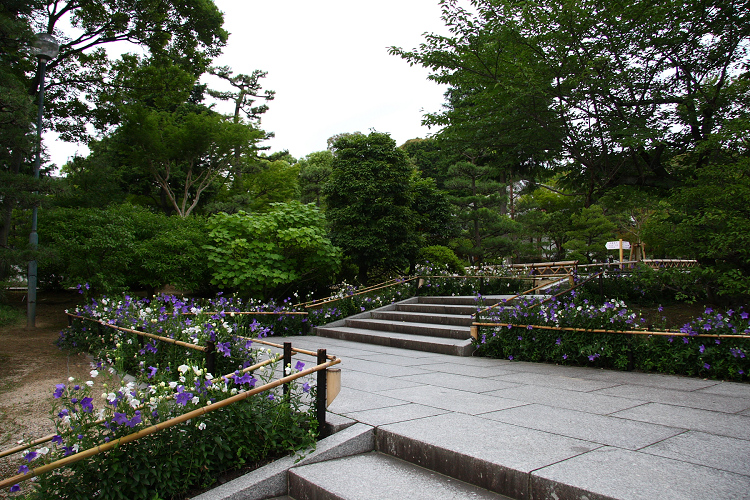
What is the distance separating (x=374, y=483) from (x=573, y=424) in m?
1.51

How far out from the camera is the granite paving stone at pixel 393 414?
3.24 meters

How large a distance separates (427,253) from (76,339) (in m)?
8.83

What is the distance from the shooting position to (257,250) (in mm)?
10289

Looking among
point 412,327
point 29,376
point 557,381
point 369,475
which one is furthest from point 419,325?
point 29,376

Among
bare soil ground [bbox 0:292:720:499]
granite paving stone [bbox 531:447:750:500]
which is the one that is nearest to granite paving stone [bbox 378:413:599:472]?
granite paving stone [bbox 531:447:750:500]

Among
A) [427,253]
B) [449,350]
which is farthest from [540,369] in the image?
[427,253]

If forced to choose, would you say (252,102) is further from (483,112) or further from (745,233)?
(745,233)

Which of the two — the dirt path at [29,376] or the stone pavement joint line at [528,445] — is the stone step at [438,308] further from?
the dirt path at [29,376]

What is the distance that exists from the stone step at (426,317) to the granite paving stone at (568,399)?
137 inches

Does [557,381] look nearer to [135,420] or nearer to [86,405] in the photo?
[135,420]

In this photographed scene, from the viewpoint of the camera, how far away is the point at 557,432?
2.93 m

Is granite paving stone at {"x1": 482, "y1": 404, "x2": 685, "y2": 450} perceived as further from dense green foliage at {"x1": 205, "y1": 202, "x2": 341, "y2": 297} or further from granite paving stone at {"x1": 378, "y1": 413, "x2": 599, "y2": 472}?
dense green foliage at {"x1": 205, "y1": 202, "x2": 341, "y2": 297}

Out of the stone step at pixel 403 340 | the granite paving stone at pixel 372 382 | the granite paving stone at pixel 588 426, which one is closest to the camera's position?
the granite paving stone at pixel 588 426

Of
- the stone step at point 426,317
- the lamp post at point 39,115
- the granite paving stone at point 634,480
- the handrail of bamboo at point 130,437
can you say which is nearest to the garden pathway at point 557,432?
the granite paving stone at point 634,480
